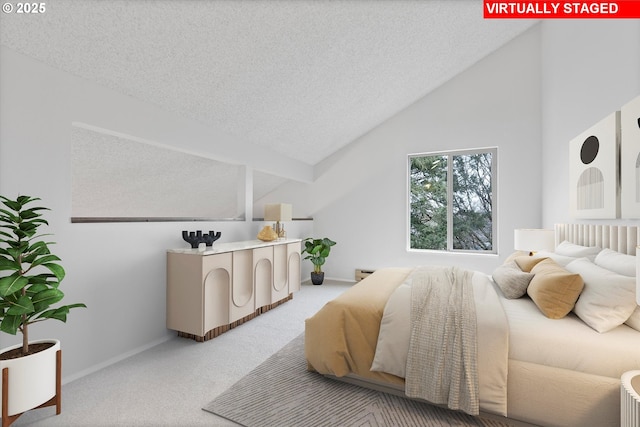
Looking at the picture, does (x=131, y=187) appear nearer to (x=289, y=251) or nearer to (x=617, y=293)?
(x=289, y=251)

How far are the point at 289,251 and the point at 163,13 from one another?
2876 mm

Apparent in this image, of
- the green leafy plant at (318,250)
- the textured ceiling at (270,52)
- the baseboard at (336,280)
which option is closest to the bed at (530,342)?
the textured ceiling at (270,52)

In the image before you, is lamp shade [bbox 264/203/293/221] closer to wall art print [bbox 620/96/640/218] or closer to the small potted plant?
the small potted plant

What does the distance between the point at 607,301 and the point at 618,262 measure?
15.6 inches

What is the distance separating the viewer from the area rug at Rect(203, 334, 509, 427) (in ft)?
5.48

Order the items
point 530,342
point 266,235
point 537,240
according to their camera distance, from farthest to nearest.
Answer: point 266,235, point 537,240, point 530,342

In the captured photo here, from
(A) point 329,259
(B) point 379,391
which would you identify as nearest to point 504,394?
(B) point 379,391

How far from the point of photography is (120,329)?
94.1 inches

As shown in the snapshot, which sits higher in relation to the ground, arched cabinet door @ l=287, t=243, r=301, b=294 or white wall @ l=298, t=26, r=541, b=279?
white wall @ l=298, t=26, r=541, b=279

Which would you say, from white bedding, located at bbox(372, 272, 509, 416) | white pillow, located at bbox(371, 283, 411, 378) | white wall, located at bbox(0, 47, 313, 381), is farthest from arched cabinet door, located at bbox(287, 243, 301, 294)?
white pillow, located at bbox(371, 283, 411, 378)

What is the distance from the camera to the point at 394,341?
1.83 metres

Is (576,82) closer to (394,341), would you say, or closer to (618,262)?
(618,262)

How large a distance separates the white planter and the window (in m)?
4.57

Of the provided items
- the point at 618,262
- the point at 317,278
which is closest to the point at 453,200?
the point at 317,278
